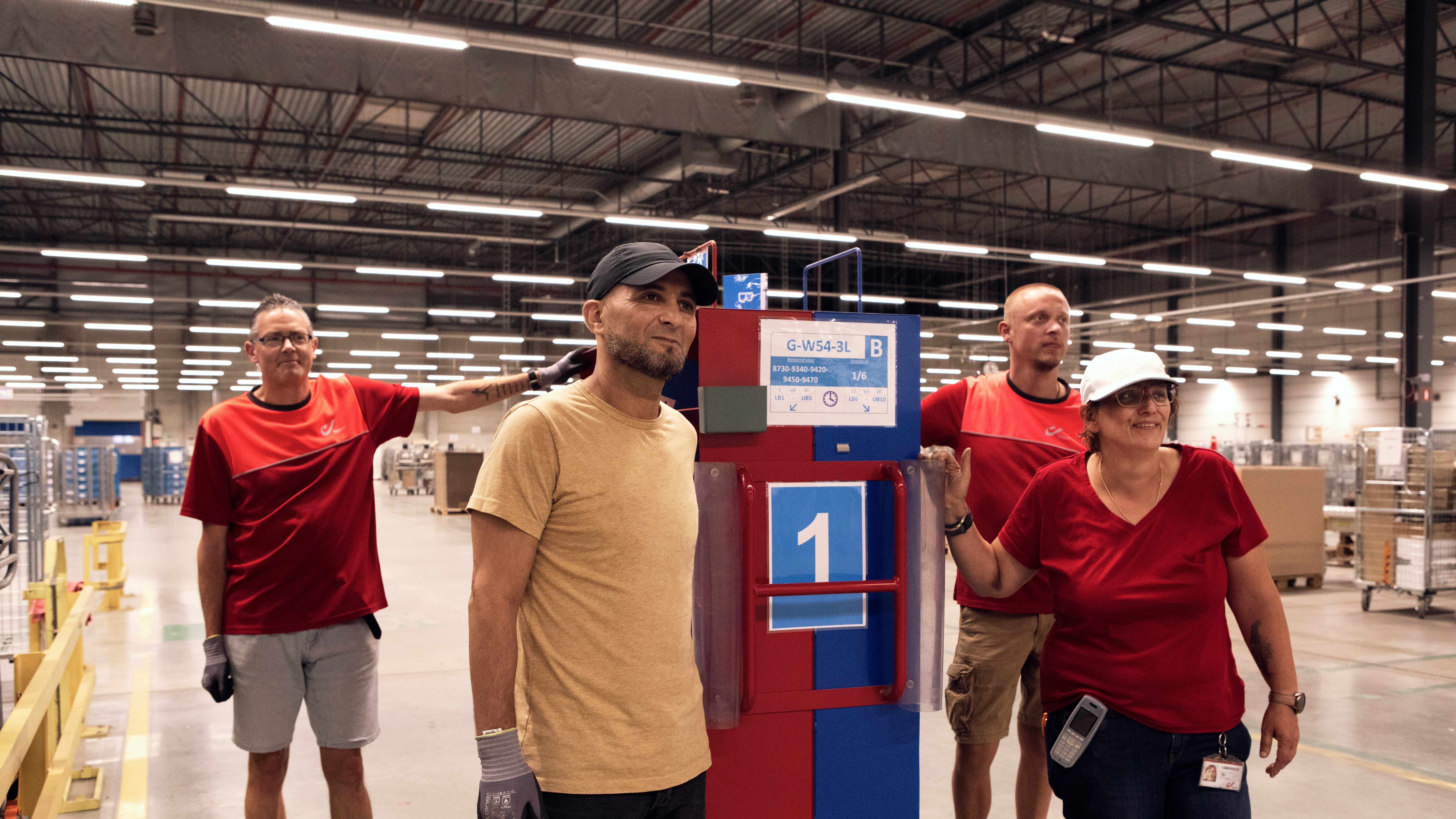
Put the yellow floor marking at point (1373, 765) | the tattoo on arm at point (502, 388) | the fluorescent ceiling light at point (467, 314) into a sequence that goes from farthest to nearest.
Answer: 1. the fluorescent ceiling light at point (467, 314)
2. the yellow floor marking at point (1373, 765)
3. the tattoo on arm at point (502, 388)

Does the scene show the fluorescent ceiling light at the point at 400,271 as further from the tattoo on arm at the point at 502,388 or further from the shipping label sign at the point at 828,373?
the shipping label sign at the point at 828,373

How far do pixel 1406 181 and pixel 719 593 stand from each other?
44.3 feet

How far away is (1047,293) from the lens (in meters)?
3.01

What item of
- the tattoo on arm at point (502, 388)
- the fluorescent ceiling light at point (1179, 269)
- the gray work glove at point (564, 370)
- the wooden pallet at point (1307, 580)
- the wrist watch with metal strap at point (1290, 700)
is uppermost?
the fluorescent ceiling light at point (1179, 269)

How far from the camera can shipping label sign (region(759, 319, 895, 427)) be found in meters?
2.31

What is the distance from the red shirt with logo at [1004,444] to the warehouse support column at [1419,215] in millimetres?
13438

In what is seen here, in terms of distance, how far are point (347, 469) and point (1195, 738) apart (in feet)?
7.92

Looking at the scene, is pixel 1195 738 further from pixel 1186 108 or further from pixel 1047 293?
pixel 1186 108

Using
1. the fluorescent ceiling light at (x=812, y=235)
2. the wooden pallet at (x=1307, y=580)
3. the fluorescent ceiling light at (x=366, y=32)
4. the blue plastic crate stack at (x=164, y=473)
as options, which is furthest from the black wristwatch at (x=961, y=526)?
the blue plastic crate stack at (x=164, y=473)

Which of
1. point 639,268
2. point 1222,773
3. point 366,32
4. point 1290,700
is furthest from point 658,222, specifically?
point 1222,773

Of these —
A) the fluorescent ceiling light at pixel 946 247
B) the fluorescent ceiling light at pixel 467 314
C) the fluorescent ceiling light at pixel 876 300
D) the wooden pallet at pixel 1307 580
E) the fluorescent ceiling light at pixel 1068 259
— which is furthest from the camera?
the fluorescent ceiling light at pixel 467 314

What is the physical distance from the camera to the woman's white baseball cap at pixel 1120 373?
204 centimetres

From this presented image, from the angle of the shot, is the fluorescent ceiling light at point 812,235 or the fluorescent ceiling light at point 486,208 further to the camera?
the fluorescent ceiling light at point 812,235

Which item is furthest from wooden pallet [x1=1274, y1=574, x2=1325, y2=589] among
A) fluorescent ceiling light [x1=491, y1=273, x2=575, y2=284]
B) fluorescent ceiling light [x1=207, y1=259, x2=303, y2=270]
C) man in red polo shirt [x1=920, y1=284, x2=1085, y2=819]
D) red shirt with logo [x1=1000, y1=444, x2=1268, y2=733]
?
fluorescent ceiling light [x1=207, y1=259, x2=303, y2=270]
